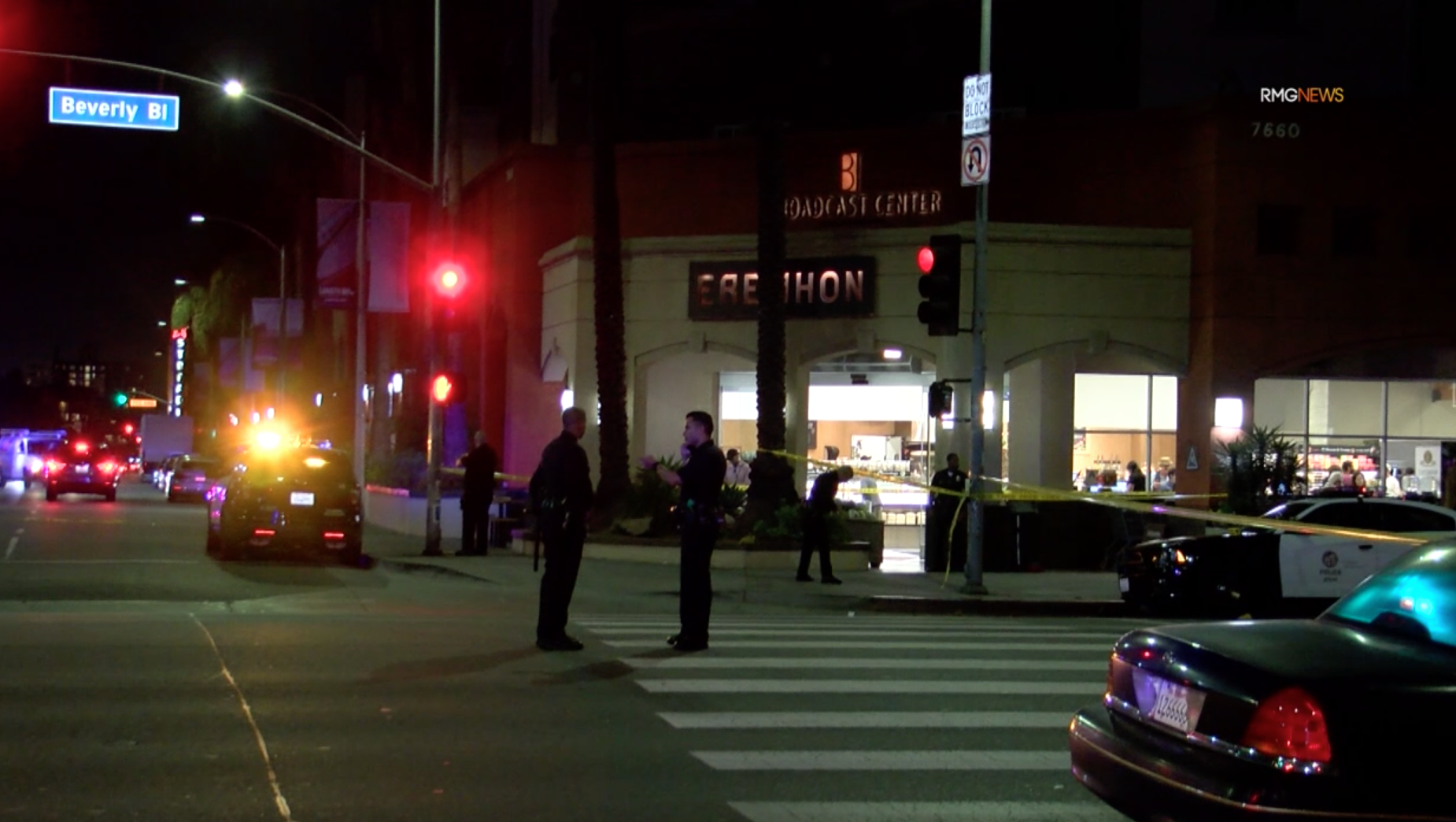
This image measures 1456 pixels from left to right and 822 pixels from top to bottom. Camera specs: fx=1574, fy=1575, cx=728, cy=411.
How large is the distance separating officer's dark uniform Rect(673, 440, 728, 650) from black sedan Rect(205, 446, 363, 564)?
11.3 meters

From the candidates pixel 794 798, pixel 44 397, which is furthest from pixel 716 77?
pixel 44 397

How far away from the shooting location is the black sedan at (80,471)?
43719 millimetres

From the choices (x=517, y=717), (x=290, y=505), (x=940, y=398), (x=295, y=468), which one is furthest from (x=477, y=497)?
(x=517, y=717)

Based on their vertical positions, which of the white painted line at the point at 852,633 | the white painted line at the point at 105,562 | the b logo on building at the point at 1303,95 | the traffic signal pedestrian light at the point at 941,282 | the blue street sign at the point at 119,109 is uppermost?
the b logo on building at the point at 1303,95

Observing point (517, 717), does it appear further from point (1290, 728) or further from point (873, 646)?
point (1290, 728)

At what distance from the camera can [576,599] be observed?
1878cm

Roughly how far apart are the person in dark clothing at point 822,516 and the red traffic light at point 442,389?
607cm

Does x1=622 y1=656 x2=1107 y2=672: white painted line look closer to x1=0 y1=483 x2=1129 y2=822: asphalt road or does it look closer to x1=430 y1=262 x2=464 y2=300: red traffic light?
x1=0 y1=483 x2=1129 y2=822: asphalt road

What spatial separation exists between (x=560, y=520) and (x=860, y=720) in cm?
334

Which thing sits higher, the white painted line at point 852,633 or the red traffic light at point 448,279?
the red traffic light at point 448,279

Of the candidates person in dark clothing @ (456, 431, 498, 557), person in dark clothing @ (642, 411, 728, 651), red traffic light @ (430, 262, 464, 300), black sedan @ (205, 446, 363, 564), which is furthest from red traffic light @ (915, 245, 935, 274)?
black sedan @ (205, 446, 363, 564)

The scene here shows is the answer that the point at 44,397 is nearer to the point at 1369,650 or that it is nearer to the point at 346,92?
the point at 346,92

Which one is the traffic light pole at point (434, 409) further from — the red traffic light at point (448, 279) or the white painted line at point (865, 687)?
the white painted line at point (865, 687)

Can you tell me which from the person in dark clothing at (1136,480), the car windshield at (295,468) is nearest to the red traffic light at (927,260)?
the car windshield at (295,468)
